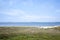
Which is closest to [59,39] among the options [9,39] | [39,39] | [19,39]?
[39,39]

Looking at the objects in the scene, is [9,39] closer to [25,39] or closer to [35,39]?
[25,39]

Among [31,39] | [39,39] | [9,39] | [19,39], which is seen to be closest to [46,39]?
[39,39]

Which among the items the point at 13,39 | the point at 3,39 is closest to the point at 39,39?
the point at 13,39

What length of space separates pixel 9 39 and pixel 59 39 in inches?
283

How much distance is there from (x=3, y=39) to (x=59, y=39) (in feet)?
26.5

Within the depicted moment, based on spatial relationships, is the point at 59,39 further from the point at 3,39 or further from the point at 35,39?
the point at 3,39

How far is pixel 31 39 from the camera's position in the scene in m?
15.8

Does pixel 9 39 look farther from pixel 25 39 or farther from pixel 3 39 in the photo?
pixel 25 39

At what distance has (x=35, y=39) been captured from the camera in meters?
15.6

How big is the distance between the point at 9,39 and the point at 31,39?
10.5ft

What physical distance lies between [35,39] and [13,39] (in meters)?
3.18

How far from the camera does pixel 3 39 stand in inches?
622

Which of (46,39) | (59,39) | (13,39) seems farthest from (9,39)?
(59,39)

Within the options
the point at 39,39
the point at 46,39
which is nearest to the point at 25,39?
the point at 39,39
